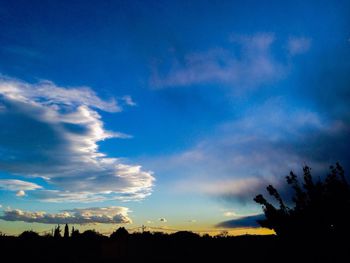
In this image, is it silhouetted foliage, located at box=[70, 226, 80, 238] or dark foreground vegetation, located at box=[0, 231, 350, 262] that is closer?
dark foreground vegetation, located at box=[0, 231, 350, 262]

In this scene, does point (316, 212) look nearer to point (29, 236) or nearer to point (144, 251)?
point (144, 251)

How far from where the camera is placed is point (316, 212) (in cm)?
850

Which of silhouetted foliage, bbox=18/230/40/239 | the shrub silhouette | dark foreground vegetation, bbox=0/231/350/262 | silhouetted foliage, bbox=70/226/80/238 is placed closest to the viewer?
the shrub silhouette

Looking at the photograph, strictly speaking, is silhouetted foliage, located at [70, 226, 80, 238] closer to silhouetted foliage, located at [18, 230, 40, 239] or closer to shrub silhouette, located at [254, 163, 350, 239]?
silhouetted foliage, located at [18, 230, 40, 239]

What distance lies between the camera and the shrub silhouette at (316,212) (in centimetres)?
818

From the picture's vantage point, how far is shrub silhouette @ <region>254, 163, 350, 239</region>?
8.18 meters

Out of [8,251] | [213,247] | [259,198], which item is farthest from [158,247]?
[259,198]

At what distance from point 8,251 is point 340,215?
4724 cm

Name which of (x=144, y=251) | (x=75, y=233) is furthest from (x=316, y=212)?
(x=75, y=233)

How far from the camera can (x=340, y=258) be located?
7785 millimetres

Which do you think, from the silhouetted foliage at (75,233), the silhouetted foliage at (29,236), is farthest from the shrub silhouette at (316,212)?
the silhouetted foliage at (75,233)

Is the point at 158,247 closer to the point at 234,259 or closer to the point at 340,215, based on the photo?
the point at 234,259

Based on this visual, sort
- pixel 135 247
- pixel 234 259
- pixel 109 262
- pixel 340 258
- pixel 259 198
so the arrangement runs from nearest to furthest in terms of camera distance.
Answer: pixel 340 258, pixel 259 198, pixel 234 259, pixel 109 262, pixel 135 247

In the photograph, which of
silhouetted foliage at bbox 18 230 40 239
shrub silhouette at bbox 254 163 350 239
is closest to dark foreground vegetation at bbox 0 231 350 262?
silhouetted foliage at bbox 18 230 40 239
